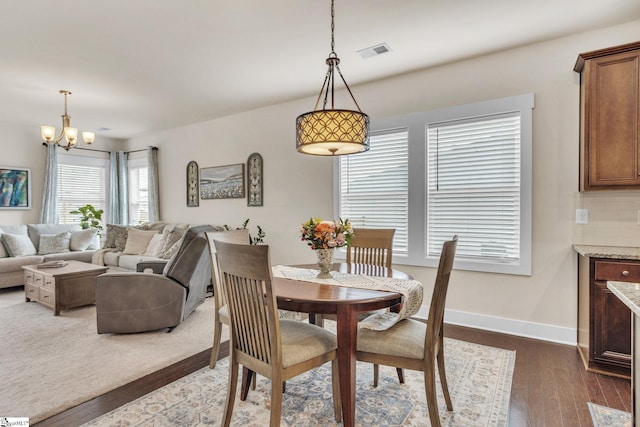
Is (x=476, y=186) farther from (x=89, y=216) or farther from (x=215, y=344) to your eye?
(x=89, y=216)

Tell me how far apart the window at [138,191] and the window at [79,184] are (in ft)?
1.56

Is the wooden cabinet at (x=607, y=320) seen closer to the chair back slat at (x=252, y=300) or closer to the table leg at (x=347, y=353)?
the table leg at (x=347, y=353)

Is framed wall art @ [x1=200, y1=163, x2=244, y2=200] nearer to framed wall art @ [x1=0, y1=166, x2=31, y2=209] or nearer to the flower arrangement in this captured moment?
framed wall art @ [x1=0, y1=166, x2=31, y2=209]

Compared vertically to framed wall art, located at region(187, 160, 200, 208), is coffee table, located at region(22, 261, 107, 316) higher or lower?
lower

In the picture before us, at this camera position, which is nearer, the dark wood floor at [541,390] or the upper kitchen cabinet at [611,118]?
the dark wood floor at [541,390]

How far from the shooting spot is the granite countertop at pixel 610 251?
2.43 m

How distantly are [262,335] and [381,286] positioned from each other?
768 millimetres

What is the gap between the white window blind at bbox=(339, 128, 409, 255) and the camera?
3895mm

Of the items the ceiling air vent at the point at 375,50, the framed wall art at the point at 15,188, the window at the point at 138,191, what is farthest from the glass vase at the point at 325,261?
the framed wall art at the point at 15,188

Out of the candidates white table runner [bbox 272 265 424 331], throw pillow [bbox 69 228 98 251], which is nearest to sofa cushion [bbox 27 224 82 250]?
throw pillow [bbox 69 228 98 251]

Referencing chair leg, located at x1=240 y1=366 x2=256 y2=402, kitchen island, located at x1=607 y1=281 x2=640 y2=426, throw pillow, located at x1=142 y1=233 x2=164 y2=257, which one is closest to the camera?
kitchen island, located at x1=607 y1=281 x2=640 y2=426

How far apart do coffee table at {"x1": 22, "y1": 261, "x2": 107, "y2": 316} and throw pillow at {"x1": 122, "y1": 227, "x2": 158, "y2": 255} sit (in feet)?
3.95

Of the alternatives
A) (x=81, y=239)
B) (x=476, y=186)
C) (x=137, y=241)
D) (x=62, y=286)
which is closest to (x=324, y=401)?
(x=476, y=186)

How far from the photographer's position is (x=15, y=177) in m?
5.77
